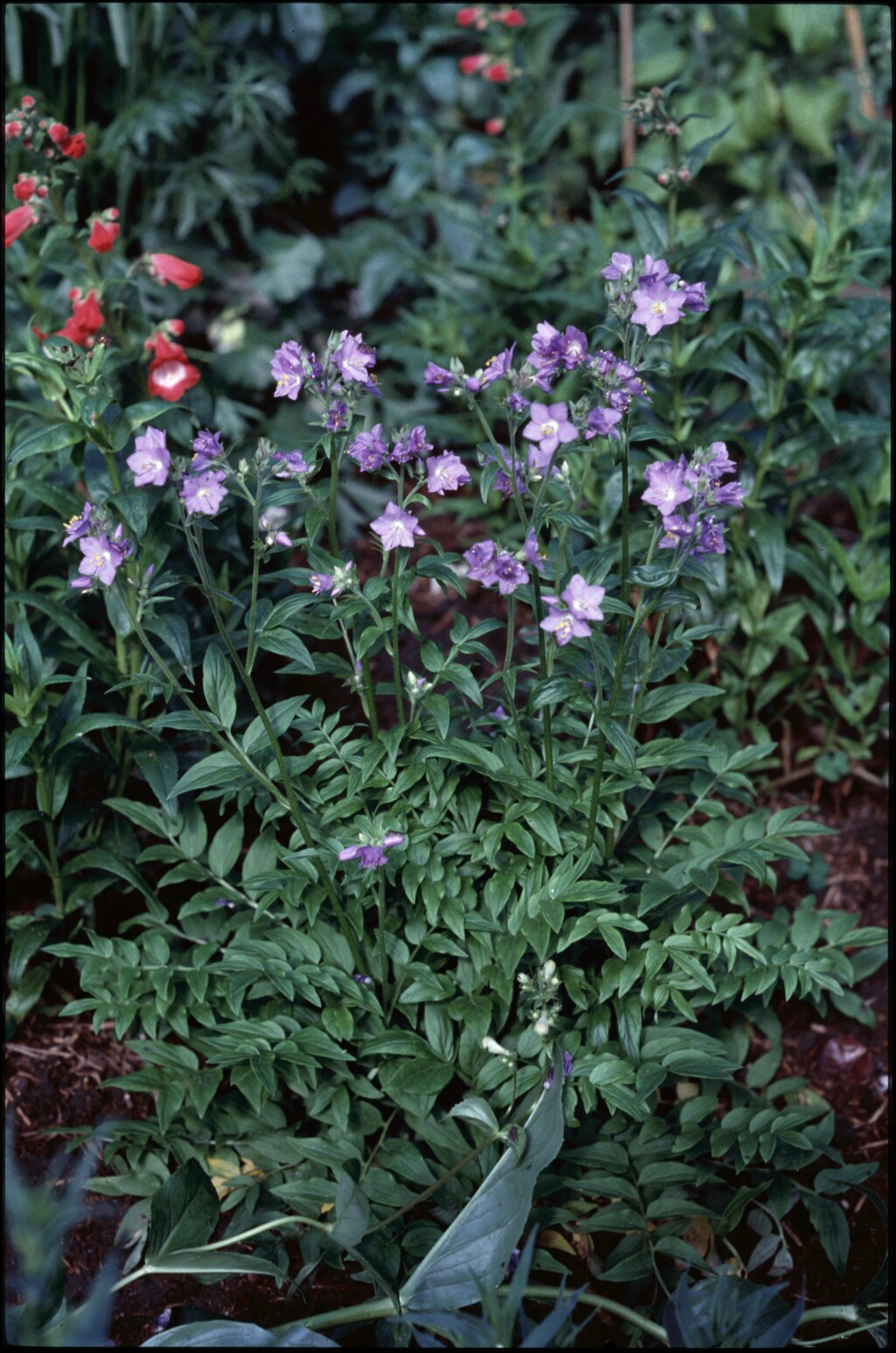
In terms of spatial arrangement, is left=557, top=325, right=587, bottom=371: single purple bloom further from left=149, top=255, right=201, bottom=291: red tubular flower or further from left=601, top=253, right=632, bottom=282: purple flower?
left=149, top=255, right=201, bottom=291: red tubular flower

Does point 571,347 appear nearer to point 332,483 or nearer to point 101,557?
point 332,483


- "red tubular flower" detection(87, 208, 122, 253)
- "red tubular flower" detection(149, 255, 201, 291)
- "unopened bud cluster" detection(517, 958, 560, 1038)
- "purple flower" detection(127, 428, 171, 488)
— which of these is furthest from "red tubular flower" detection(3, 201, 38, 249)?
"unopened bud cluster" detection(517, 958, 560, 1038)

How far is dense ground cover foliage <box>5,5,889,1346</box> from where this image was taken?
1.54 metres

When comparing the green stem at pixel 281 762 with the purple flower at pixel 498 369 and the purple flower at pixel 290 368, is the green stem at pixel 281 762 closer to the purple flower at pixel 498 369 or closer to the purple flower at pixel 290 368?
the purple flower at pixel 290 368

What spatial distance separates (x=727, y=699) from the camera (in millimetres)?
2588

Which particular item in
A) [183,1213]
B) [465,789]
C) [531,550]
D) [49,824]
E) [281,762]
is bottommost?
[183,1213]

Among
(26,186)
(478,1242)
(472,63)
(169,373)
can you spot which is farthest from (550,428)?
(472,63)

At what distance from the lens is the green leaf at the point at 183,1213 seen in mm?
1562

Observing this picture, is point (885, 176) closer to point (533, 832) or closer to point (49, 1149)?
point (533, 832)

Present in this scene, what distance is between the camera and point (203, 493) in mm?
1472

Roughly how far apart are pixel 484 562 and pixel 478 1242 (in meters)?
0.87

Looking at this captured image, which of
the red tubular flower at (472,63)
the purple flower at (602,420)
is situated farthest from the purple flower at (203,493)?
the red tubular flower at (472,63)

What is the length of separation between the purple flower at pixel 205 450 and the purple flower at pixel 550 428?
407 mm

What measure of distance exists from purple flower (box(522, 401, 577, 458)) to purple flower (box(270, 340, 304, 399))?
1.06ft
